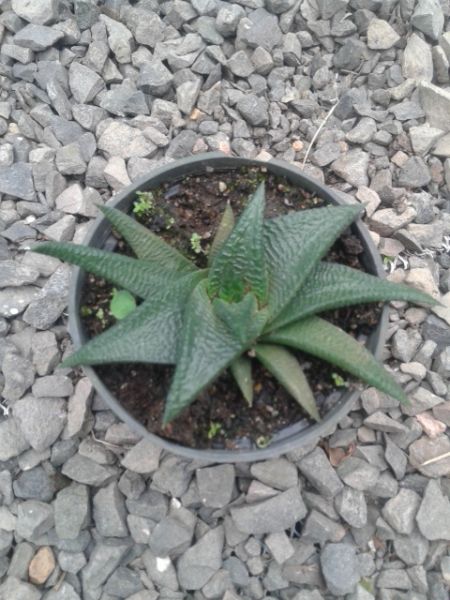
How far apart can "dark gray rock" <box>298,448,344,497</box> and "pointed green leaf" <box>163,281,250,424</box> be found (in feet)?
2.00

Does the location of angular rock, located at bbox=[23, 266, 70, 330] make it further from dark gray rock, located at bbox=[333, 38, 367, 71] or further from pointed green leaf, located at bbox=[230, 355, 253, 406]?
dark gray rock, located at bbox=[333, 38, 367, 71]

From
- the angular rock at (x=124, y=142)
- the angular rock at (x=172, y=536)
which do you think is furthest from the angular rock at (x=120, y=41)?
the angular rock at (x=172, y=536)

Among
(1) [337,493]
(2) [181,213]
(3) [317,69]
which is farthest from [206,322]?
(3) [317,69]

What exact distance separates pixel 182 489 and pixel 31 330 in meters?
0.63

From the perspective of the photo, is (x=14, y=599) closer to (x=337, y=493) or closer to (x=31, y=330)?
(x=31, y=330)

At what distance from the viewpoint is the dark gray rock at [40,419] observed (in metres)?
1.59

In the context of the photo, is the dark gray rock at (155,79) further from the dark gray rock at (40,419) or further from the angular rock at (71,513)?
the angular rock at (71,513)

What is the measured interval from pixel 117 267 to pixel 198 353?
293 mm

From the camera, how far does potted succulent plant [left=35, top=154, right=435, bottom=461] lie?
113cm

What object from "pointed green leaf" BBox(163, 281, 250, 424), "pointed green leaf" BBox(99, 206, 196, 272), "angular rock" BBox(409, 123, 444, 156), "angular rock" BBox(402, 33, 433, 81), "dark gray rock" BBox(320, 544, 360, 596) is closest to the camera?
"pointed green leaf" BBox(163, 281, 250, 424)

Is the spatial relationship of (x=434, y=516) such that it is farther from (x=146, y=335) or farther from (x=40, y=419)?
(x=40, y=419)

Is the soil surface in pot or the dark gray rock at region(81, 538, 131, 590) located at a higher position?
the soil surface in pot

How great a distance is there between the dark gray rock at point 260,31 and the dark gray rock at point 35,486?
1.54 metres

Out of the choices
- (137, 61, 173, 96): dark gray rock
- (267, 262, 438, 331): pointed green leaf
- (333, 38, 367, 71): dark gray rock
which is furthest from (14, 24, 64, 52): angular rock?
(267, 262, 438, 331): pointed green leaf
